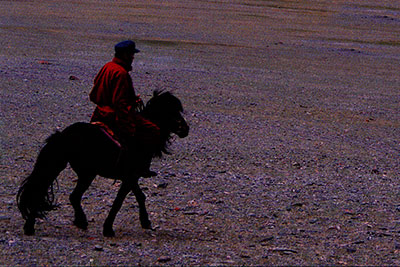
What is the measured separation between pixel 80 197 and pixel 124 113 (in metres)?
0.98

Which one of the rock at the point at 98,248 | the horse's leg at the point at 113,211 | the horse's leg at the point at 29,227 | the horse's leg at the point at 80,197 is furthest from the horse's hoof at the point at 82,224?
the rock at the point at 98,248

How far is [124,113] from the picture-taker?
234 inches

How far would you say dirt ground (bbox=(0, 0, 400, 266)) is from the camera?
20.4 feet

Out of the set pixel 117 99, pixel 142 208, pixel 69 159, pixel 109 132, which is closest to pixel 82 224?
pixel 142 208

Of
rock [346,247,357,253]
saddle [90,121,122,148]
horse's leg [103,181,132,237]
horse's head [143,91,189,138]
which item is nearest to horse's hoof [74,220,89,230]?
horse's leg [103,181,132,237]

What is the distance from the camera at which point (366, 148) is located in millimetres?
11336

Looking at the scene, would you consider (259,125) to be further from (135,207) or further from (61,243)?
(61,243)

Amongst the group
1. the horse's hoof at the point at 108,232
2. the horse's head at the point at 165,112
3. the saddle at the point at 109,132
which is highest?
the horse's head at the point at 165,112

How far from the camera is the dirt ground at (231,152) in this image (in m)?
6.22

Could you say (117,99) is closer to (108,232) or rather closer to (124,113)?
(124,113)

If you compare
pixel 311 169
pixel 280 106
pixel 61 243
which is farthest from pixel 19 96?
pixel 61 243

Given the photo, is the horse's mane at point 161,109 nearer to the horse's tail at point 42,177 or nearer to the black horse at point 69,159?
the black horse at point 69,159

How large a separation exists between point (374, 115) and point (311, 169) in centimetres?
541

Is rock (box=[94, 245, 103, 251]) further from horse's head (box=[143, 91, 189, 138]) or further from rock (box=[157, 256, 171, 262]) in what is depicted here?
horse's head (box=[143, 91, 189, 138])
